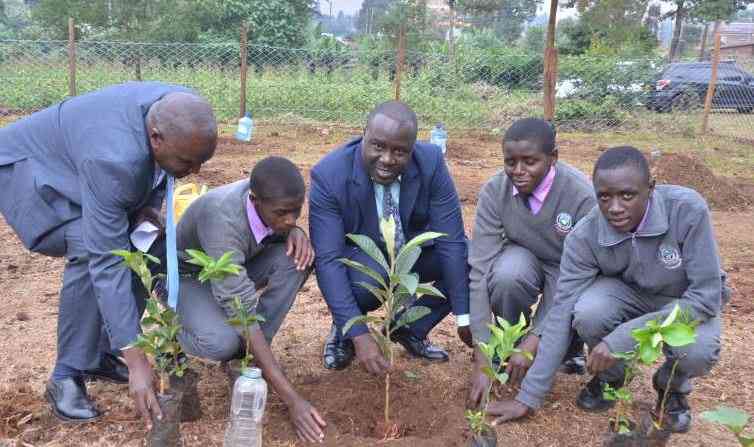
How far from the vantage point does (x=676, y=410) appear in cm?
271

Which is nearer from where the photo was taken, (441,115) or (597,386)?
(597,386)

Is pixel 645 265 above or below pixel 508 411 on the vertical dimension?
above

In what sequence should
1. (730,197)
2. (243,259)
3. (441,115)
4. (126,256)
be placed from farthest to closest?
(441,115) → (730,197) → (243,259) → (126,256)

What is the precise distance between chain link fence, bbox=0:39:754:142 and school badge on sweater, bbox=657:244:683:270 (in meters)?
8.37

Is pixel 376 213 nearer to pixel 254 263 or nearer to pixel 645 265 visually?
pixel 254 263

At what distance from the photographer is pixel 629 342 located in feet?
8.30

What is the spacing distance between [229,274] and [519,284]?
3.79 ft

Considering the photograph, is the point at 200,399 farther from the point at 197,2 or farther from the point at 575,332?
the point at 197,2

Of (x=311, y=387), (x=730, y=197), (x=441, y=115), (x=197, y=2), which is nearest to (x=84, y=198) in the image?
(x=311, y=387)

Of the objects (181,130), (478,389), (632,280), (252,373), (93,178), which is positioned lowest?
(478,389)

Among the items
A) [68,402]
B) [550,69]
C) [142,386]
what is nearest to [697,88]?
[550,69]

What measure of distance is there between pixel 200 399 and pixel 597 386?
5.13ft

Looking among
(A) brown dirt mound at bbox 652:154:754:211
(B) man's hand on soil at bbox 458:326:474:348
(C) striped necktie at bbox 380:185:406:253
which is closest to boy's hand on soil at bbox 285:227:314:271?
(C) striped necktie at bbox 380:185:406:253

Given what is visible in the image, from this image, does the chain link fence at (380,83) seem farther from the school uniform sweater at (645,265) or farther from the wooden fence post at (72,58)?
the school uniform sweater at (645,265)
